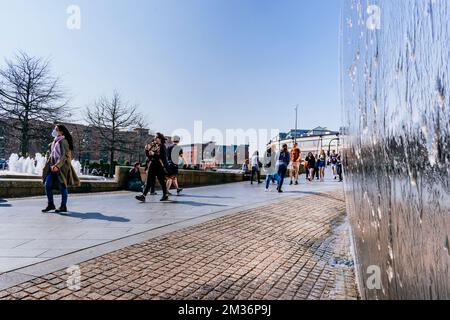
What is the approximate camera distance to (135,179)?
41.2ft

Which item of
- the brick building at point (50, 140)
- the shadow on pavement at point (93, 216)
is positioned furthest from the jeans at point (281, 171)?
the brick building at point (50, 140)

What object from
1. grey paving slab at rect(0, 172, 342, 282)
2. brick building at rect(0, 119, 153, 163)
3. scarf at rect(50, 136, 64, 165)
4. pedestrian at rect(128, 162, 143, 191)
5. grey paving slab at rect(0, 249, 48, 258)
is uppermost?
brick building at rect(0, 119, 153, 163)

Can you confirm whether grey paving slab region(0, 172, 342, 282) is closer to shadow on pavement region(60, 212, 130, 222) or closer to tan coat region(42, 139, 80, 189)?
shadow on pavement region(60, 212, 130, 222)

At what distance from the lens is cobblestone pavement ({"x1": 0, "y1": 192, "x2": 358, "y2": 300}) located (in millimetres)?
2920

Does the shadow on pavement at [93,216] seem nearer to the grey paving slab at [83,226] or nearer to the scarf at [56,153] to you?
the grey paving slab at [83,226]

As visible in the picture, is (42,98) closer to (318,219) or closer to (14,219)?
(14,219)

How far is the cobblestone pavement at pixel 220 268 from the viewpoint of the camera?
2.92m

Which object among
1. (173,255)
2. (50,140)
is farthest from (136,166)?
(50,140)

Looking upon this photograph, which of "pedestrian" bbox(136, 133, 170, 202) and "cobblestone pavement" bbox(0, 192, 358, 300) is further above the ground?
"pedestrian" bbox(136, 133, 170, 202)

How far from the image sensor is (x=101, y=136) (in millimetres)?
35656

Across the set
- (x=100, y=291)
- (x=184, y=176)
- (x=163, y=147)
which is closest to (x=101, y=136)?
(x=184, y=176)

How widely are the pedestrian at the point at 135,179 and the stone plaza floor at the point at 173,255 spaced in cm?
516

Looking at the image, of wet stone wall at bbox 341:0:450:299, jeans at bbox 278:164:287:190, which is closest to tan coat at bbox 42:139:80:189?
wet stone wall at bbox 341:0:450:299
